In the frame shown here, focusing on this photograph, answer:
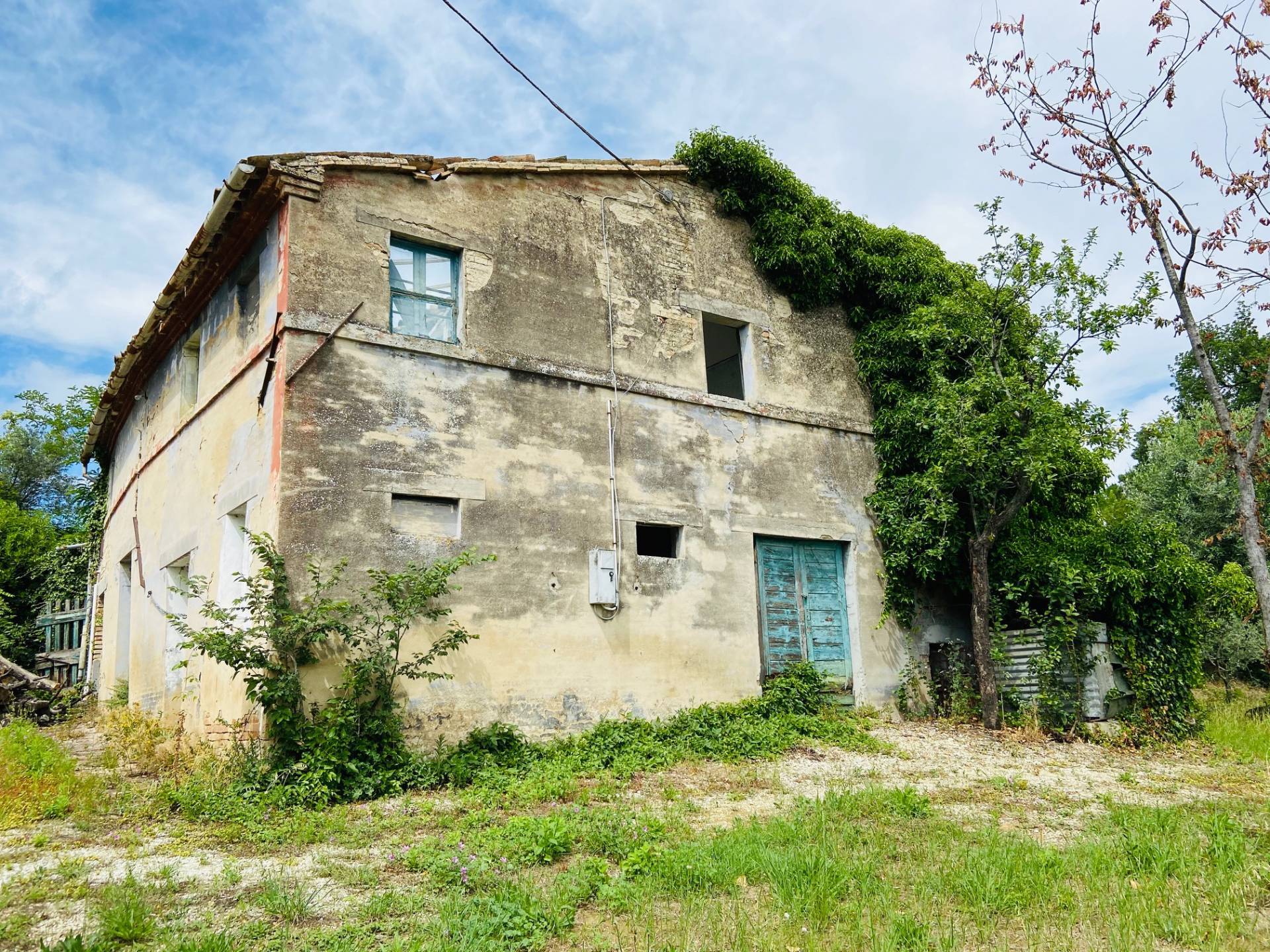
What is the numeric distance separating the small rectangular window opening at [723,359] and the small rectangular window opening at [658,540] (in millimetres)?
3097

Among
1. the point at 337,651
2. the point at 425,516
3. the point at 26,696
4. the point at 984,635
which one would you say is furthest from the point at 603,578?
the point at 26,696

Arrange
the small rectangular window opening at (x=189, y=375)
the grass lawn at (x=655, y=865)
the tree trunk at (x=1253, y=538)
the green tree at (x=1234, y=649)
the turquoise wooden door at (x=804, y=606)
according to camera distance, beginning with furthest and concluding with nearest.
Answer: the green tree at (x=1234, y=649) < the small rectangular window opening at (x=189, y=375) < the turquoise wooden door at (x=804, y=606) < the tree trunk at (x=1253, y=538) < the grass lawn at (x=655, y=865)

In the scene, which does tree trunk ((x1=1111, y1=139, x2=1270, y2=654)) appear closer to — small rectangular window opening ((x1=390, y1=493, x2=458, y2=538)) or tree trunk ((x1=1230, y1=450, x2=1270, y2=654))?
tree trunk ((x1=1230, y1=450, x2=1270, y2=654))

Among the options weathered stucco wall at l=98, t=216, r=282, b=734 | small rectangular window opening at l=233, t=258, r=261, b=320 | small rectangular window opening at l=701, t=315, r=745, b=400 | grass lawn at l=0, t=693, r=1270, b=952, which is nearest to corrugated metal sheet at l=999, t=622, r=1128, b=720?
grass lawn at l=0, t=693, r=1270, b=952

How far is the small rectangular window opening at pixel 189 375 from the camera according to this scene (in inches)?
446

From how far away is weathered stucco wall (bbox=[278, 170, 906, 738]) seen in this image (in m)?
8.24

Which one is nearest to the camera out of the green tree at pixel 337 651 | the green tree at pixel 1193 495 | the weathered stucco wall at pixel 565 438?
the green tree at pixel 337 651

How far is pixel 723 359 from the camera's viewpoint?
1499 cm

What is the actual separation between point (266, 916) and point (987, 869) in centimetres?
377

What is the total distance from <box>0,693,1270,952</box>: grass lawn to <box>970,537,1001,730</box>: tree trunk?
2579mm

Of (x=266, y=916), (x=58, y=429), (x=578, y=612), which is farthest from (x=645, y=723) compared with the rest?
(x=58, y=429)

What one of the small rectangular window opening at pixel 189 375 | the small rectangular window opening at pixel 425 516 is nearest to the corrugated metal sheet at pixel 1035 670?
the small rectangular window opening at pixel 425 516

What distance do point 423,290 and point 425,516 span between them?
2.46m

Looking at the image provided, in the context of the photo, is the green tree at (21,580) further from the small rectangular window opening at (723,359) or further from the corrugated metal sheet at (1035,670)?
the corrugated metal sheet at (1035,670)
